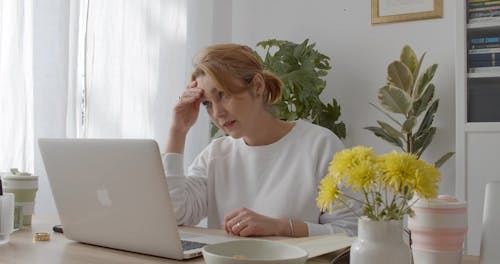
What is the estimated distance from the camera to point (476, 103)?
8.84 feet

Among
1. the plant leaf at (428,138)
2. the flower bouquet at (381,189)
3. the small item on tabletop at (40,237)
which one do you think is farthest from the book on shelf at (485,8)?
the small item on tabletop at (40,237)

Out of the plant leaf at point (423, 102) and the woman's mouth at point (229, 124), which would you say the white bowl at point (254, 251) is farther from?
the plant leaf at point (423, 102)

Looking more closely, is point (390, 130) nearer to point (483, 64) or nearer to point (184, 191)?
point (483, 64)

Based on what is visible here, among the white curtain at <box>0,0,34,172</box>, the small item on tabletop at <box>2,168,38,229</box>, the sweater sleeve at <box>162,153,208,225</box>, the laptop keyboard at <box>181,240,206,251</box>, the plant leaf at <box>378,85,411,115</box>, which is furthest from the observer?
the plant leaf at <box>378,85,411,115</box>

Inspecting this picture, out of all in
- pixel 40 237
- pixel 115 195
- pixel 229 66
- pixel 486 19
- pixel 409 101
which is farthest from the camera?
pixel 409 101

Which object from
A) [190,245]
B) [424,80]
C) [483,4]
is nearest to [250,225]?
[190,245]

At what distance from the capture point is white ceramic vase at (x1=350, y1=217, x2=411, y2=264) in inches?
33.3

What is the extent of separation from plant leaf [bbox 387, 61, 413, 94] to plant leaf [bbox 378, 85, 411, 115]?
0.05 m

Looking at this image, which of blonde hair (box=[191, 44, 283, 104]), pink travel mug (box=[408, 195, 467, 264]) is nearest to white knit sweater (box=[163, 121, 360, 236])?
blonde hair (box=[191, 44, 283, 104])

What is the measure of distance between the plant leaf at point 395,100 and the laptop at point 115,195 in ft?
5.84

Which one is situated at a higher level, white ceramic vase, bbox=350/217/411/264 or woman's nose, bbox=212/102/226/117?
woman's nose, bbox=212/102/226/117

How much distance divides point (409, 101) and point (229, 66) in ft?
4.45

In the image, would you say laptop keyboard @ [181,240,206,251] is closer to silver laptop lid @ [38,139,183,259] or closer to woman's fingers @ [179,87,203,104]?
silver laptop lid @ [38,139,183,259]

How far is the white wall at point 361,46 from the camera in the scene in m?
3.03
